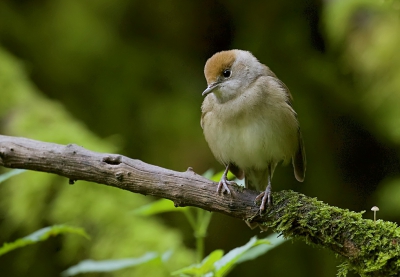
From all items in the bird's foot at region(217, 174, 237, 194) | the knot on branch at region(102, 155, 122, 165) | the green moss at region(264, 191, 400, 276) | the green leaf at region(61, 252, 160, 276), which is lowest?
the green moss at region(264, 191, 400, 276)

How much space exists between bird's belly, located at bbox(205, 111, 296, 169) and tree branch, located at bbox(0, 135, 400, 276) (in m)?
0.42

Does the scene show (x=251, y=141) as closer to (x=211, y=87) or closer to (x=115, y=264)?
(x=211, y=87)

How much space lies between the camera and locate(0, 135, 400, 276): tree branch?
1.97 m

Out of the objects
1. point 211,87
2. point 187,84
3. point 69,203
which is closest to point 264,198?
point 211,87

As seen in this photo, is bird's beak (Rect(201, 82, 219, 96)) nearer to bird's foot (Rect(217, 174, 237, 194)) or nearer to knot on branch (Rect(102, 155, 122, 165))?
bird's foot (Rect(217, 174, 237, 194))

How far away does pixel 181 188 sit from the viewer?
2.13m

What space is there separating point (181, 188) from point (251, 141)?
2.04 feet

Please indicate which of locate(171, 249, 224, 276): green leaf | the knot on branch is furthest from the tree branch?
locate(171, 249, 224, 276): green leaf

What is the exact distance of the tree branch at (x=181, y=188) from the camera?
1.97 metres

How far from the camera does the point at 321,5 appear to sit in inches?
164

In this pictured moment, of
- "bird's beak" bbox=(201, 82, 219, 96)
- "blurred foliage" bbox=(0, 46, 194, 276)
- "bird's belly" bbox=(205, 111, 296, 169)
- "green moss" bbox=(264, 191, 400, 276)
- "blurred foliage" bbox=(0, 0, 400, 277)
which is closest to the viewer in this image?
"green moss" bbox=(264, 191, 400, 276)

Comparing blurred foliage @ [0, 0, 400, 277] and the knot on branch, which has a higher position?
blurred foliage @ [0, 0, 400, 277]

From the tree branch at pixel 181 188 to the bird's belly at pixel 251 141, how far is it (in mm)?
417

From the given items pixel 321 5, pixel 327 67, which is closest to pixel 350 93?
pixel 327 67
